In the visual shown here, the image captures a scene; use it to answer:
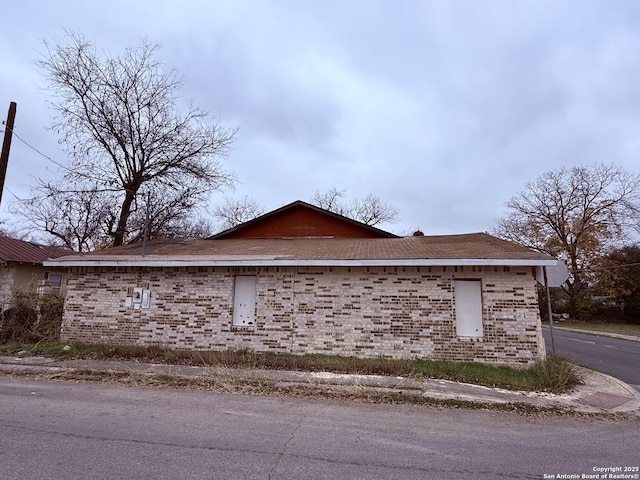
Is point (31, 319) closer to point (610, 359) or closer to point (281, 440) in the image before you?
point (281, 440)

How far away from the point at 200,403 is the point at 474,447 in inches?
165

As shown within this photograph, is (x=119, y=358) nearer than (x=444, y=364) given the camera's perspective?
No

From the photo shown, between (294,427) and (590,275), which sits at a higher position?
(590,275)

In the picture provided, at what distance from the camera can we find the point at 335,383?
299 inches

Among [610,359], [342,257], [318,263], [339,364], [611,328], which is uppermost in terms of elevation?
[342,257]

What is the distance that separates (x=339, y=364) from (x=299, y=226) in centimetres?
1050

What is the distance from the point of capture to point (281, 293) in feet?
34.5

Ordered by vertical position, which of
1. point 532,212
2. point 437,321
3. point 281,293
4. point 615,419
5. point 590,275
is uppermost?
point 532,212

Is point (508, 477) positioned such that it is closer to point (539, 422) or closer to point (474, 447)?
point (474, 447)

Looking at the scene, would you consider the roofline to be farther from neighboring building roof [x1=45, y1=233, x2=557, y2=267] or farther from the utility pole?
the utility pole

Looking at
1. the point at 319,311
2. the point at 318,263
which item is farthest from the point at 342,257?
the point at 319,311

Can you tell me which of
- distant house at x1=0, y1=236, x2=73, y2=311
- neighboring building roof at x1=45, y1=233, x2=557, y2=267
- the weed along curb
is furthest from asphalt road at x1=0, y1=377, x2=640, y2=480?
distant house at x1=0, y1=236, x2=73, y2=311

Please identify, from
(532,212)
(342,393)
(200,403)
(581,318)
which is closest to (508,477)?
(342,393)

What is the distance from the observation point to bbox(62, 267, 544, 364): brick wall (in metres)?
9.44
